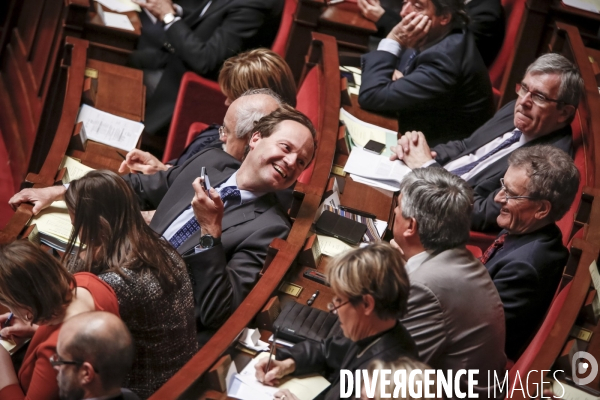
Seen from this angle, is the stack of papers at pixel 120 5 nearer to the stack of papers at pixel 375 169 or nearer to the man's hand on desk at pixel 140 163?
the man's hand on desk at pixel 140 163

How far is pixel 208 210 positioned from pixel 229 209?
15cm

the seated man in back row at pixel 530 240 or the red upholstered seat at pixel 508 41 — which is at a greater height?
the red upholstered seat at pixel 508 41

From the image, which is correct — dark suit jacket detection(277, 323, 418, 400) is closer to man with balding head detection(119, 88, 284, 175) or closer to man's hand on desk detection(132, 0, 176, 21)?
man with balding head detection(119, 88, 284, 175)

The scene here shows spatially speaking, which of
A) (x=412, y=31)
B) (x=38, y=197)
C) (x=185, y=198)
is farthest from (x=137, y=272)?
(x=412, y=31)

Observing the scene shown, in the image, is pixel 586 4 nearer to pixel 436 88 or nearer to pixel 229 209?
pixel 436 88

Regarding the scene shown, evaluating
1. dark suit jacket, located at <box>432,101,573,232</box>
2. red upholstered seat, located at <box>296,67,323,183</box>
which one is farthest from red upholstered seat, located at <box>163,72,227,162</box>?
dark suit jacket, located at <box>432,101,573,232</box>

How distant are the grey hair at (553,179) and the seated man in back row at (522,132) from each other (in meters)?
0.23

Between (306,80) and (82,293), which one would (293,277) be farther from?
(306,80)

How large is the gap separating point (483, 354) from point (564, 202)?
0.46 metres

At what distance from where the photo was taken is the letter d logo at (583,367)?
61.8 inches

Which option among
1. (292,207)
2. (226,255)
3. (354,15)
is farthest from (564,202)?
(354,15)

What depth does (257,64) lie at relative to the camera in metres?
2.19

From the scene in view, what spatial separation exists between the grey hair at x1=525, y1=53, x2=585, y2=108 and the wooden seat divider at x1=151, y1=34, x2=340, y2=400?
53 centimetres

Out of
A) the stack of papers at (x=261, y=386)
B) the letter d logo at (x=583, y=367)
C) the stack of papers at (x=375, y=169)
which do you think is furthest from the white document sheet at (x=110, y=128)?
the letter d logo at (x=583, y=367)
